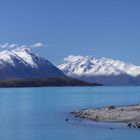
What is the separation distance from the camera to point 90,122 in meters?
71.8

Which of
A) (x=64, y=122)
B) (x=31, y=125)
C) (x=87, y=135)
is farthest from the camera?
(x=64, y=122)

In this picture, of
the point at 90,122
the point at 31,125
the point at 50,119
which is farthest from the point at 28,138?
the point at 50,119

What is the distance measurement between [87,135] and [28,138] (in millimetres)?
7211

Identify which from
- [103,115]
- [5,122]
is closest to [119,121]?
[103,115]

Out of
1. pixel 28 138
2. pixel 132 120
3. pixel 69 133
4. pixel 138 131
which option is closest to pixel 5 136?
pixel 28 138

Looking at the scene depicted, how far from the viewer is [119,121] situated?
70.1m

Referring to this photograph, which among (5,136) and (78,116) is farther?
(78,116)

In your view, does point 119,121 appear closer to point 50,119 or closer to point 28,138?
point 50,119

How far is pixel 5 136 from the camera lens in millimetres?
57844

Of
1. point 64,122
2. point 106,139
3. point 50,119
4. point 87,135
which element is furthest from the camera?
point 50,119

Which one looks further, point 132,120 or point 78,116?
point 78,116

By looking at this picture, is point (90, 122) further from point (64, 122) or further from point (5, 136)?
point (5, 136)

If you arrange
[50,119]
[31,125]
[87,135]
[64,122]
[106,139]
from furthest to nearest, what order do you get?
1. [50,119]
2. [64,122]
3. [31,125]
4. [87,135]
5. [106,139]

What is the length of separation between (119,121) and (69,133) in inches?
480
